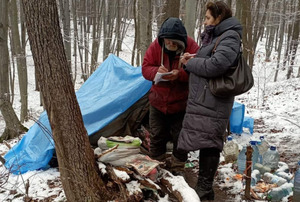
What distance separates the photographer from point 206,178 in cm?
259

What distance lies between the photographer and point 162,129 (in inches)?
125

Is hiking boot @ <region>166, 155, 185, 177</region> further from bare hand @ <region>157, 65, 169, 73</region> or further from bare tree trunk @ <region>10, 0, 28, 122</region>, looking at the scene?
bare tree trunk @ <region>10, 0, 28, 122</region>

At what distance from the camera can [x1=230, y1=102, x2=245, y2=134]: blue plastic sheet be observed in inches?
192


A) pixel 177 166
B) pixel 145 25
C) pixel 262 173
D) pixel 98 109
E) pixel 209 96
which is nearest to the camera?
pixel 209 96

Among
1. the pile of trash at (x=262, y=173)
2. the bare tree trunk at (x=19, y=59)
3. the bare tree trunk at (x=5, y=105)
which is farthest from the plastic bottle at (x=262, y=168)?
the bare tree trunk at (x=19, y=59)

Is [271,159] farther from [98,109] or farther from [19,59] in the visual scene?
[19,59]

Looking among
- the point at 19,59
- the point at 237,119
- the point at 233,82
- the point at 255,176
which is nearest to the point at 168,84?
the point at 233,82

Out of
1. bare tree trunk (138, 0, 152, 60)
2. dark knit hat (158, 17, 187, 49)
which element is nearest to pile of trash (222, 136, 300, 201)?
dark knit hat (158, 17, 187, 49)

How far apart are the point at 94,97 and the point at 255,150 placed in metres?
2.45

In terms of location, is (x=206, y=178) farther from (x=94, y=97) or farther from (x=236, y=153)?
(x=94, y=97)

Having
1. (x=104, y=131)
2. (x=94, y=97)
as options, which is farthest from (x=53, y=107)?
(x=94, y=97)

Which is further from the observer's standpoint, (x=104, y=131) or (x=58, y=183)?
(x=104, y=131)

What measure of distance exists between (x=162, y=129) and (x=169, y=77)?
0.73 m

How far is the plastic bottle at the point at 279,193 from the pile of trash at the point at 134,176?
2.92 feet
